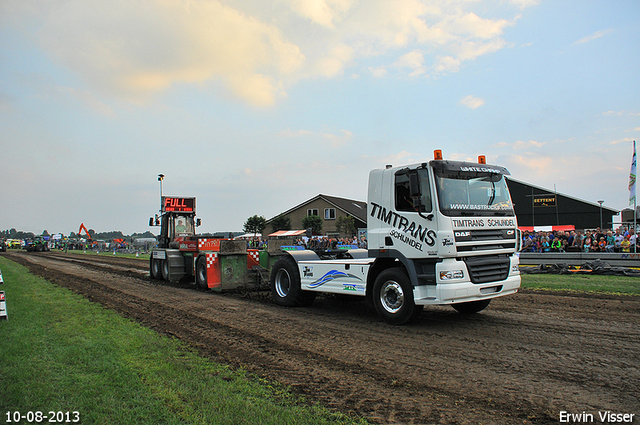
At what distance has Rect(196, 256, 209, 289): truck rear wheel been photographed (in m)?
13.0

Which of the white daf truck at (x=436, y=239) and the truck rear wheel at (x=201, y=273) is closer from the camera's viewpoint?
the white daf truck at (x=436, y=239)

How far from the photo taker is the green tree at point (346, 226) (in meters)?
41.0

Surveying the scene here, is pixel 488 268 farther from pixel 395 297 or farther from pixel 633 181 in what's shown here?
pixel 633 181

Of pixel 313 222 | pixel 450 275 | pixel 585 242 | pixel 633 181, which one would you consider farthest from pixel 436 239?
pixel 313 222

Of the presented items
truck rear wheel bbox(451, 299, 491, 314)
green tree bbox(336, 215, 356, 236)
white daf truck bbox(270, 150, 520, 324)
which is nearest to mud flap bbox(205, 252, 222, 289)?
white daf truck bbox(270, 150, 520, 324)

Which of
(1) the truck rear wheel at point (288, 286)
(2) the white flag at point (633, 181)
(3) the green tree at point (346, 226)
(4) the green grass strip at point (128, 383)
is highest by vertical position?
(2) the white flag at point (633, 181)

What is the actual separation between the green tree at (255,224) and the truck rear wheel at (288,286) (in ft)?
123

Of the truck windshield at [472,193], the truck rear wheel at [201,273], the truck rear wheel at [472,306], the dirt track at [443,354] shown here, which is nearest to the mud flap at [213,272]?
the truck rear wheel at [201,273]

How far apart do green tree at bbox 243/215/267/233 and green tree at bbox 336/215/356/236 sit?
1032 cm

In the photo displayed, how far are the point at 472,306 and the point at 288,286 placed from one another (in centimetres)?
416

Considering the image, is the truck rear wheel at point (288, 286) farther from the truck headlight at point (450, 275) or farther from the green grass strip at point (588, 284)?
the green grass strip at point (588, 284)

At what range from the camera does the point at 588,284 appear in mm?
11523

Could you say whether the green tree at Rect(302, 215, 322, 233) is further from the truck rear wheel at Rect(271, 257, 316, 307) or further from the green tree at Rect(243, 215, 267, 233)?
the truck rear wheel at Rect(271, 257, 316, 307)

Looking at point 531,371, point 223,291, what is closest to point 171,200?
point 223,291
